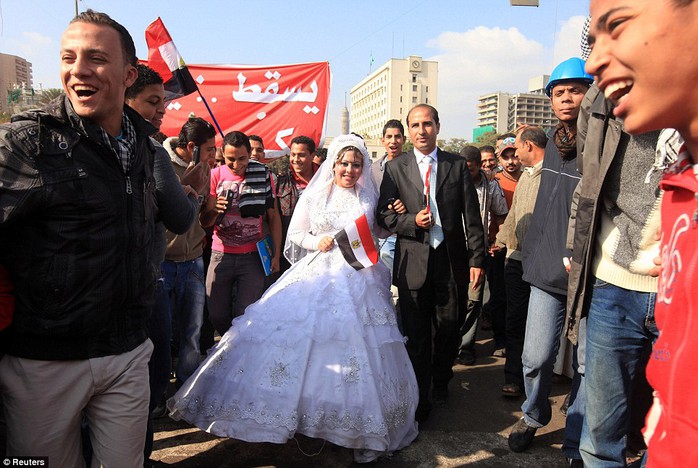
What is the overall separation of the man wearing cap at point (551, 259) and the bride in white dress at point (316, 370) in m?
0.71

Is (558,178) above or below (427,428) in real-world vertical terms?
above

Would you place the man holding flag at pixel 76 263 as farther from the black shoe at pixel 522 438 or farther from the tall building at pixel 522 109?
the tall building at pixel 522 109

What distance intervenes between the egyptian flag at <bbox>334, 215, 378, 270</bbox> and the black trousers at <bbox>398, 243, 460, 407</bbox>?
1.22ft

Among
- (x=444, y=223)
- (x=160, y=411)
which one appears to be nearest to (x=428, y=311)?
(x=444, y=223)

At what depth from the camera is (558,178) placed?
9.68 ft

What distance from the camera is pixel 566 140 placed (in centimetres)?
289

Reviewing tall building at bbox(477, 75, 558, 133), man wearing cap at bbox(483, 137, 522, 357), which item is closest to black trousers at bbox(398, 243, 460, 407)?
man wearing cap at bbox(483, 137, 522, 357)

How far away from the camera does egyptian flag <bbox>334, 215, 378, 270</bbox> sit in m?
3.32

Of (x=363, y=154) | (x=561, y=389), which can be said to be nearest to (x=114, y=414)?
(x=363, y=154)

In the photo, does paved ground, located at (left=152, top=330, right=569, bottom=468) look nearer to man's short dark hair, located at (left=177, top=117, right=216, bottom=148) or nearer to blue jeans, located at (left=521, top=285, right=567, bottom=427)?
blue jeans, located at (left=521, top=285, right=567, bottom=427)

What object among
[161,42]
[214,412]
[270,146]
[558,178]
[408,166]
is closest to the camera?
[214,412]

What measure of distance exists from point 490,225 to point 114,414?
4.18 metres

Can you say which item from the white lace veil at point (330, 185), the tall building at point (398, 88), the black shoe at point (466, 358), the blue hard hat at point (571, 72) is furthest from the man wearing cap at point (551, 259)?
the tall building at point (398, 88)

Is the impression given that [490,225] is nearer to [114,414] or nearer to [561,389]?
[561,389]
